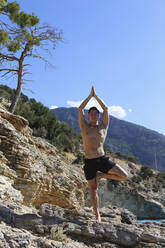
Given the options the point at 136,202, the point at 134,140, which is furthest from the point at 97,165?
the point at 134,140

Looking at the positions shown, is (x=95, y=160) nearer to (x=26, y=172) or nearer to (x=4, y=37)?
(x=26, y=172)

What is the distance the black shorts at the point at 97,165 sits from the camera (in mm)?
3848

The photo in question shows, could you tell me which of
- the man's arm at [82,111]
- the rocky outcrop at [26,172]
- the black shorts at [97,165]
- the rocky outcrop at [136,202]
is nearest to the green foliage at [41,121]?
the rocky outcrop at [136,202]

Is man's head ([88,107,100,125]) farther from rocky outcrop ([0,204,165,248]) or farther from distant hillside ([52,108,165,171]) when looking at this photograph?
distant hillside ([52,108,165,171])

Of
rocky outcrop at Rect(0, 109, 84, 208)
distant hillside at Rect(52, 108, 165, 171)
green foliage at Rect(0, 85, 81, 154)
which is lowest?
rocky outcrop at Rect(0, 109, 84, 208)

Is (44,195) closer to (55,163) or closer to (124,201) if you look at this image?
(55,163)

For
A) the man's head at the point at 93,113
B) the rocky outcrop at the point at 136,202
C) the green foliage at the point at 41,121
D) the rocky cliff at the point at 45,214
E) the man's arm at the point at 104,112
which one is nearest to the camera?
the rocky cliff at the point at 45,214

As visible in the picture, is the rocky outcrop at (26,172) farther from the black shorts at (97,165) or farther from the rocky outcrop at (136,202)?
the rocky outcrop at (136,202)

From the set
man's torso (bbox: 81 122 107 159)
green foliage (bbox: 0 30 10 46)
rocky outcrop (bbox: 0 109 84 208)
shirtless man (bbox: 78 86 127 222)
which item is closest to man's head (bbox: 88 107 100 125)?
shirtless man (bbox: 78 86 127 222)

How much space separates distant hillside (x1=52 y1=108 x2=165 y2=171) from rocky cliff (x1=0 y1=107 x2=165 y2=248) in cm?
9481

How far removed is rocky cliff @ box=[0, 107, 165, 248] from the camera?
3.06 meters

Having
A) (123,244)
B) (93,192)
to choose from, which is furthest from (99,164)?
(123,244)

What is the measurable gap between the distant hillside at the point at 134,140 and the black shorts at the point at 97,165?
98.9 m

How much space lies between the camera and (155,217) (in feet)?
89.6
